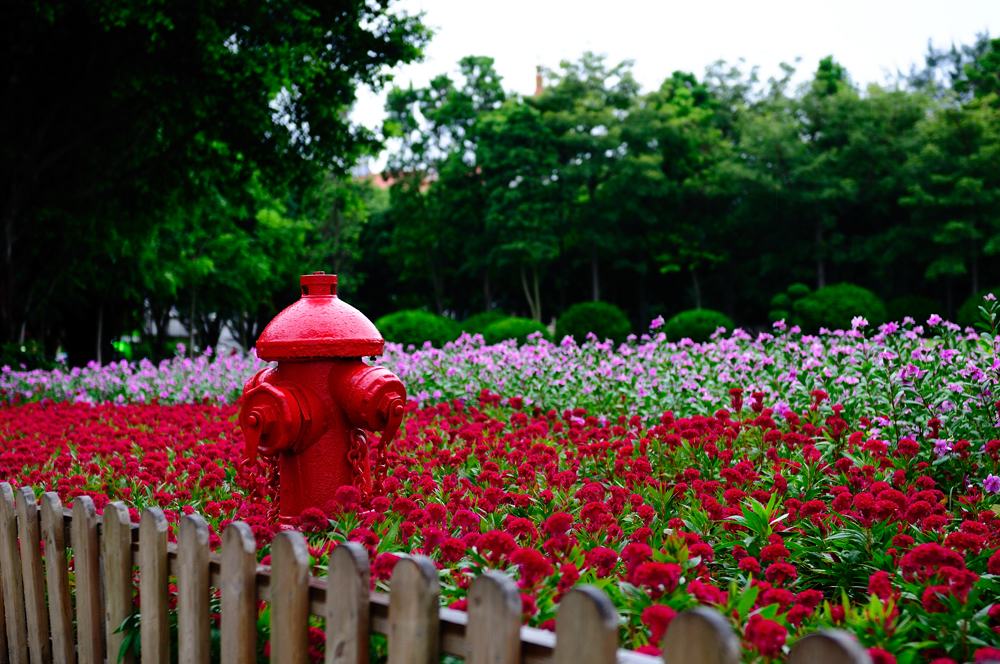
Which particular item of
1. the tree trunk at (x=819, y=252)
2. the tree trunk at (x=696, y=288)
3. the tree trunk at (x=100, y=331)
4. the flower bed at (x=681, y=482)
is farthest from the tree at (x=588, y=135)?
the flower bed at (x=681, y=482)

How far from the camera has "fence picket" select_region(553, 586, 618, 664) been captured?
166cm

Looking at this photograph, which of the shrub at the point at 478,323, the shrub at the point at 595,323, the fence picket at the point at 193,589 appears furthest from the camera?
the shrub at the point at 478,323

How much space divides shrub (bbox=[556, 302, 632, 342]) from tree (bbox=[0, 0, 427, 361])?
10.0 metres

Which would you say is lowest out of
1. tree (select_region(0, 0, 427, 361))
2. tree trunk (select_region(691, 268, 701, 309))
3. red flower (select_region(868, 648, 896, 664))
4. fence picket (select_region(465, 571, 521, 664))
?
red flower (select_region(868, 648, 896, 664))

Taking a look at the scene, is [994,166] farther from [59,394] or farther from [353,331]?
[353,331]

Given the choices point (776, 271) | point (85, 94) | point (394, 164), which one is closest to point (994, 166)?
point (776, 271)

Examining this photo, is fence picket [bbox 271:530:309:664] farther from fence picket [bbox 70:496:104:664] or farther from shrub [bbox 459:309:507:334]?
shrub [bbox 459:309:507:334]

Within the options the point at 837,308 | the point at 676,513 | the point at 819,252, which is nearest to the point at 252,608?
the point at 676,513

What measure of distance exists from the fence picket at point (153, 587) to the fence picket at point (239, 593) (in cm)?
36

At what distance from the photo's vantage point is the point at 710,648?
1540 millimetres

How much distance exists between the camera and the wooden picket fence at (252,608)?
1.67 m

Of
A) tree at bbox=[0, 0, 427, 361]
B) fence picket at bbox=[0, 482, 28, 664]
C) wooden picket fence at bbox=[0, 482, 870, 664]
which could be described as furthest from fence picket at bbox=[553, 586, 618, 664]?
tree at bbox=[0, 0, 427, 361]

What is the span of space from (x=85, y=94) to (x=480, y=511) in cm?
1308

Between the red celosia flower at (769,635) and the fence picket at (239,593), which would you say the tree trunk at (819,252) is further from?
the red celosia flower at (769,635)
